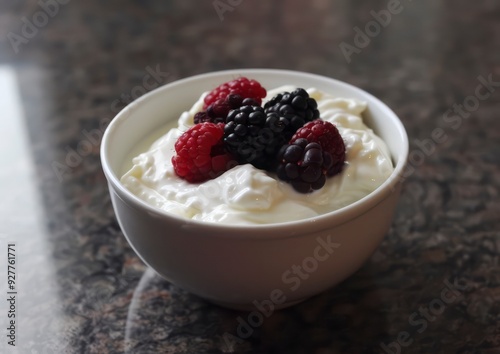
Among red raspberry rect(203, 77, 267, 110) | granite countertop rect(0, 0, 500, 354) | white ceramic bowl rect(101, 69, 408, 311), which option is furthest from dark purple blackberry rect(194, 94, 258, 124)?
granite countertop rect(0, 0, 500, 354)

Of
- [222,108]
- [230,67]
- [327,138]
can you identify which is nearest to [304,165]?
[327,138]

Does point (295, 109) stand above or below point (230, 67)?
above

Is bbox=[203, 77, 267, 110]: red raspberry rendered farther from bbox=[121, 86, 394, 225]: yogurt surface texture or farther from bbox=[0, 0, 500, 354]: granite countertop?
bbox=[0, 0, 500, 354]: granite countertop

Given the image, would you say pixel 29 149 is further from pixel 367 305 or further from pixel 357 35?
pixel 357 35

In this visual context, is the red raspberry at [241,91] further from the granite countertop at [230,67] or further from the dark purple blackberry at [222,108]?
the granite countertop at [230,67]

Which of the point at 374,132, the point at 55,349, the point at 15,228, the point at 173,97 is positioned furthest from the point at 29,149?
the point at 374,132

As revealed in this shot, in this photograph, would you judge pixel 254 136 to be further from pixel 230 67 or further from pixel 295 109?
pixel 230 67
